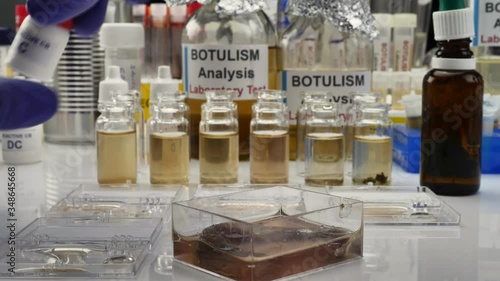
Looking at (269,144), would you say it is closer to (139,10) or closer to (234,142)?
(234,142)

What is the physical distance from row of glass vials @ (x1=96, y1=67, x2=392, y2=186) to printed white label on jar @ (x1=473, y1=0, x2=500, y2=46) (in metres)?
0.25

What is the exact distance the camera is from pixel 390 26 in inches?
71.5

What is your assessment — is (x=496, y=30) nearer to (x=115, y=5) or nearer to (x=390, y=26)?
(x=390, y=26)

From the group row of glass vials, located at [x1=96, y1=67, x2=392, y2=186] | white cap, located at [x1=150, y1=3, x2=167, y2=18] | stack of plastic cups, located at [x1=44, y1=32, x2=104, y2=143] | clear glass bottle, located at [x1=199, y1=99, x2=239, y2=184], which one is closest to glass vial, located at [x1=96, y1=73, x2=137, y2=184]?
row of glass vials, located at [x1=96, y1=67, x2=392, y2=186]

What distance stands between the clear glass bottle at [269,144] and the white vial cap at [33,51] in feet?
1.70

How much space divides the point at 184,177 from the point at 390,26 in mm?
716

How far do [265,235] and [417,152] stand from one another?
2.22 feet

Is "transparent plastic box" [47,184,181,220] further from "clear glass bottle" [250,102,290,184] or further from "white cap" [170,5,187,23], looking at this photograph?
"white cap" [170,5,187,23]

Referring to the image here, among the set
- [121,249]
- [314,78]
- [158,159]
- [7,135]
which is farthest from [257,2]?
[121,249]

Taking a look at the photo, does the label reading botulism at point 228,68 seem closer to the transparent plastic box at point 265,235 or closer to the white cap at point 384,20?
the white cap at point 384,20

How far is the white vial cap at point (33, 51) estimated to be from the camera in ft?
2.77

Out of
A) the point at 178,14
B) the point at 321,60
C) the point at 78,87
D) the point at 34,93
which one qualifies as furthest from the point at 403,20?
the point at 34,93

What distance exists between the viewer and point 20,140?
5.10ft

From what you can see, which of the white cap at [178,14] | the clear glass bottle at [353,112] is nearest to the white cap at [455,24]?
the clear glass bottle at [353,112]
